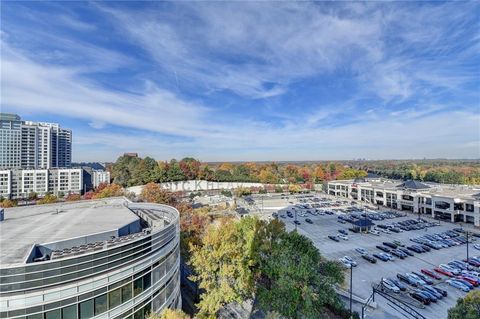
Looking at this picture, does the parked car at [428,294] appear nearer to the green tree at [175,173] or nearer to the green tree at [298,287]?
the green tree at [298,287]

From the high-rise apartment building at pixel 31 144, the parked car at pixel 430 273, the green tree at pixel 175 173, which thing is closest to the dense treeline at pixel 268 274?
the parked car at pixel 430 273

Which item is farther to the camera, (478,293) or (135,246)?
(478,293)

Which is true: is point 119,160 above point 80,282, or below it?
above

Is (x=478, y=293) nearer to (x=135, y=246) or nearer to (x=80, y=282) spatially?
(x=135, y=246)

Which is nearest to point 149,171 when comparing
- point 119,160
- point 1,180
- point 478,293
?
point 119,160

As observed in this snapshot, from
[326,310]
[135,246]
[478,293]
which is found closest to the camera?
[135,246]
